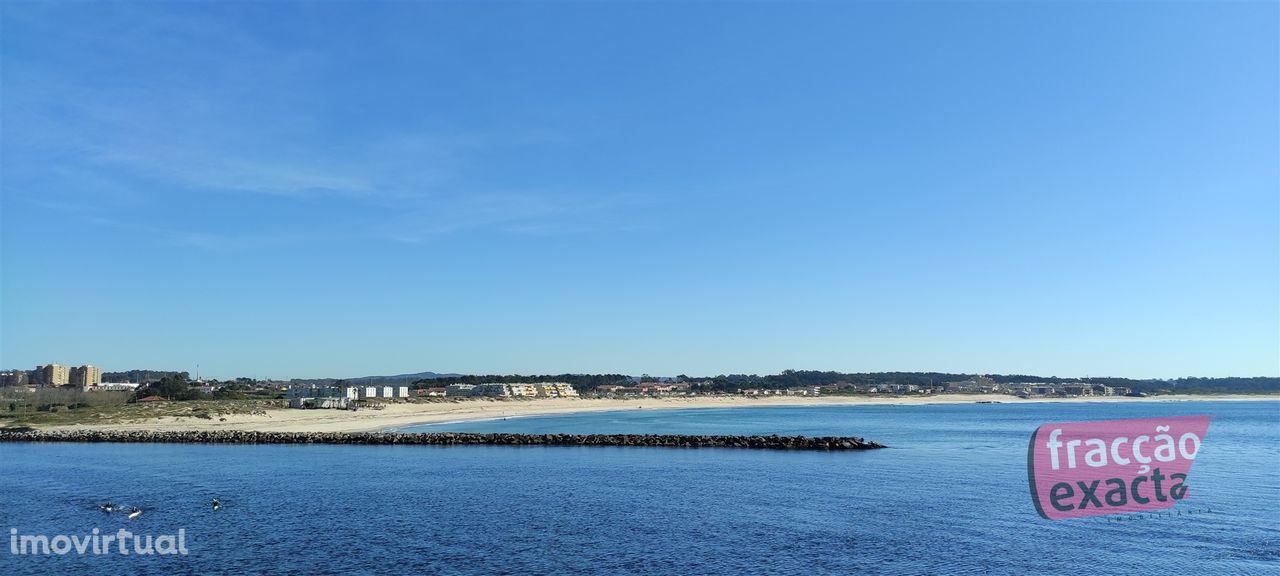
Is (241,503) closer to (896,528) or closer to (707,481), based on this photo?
(707,481)

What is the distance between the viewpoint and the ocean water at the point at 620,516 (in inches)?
1030

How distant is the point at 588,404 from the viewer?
164m

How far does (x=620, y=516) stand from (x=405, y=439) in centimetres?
4207

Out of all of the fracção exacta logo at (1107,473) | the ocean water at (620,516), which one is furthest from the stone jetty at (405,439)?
the fracção exacta logo at (1107,473)

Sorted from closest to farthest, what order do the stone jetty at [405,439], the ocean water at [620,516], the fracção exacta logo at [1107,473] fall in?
the ocean water at [620,516]
the fracção exacta logo at [1107,473]
the stone jetty at [405,439]

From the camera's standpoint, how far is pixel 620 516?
3403 cm

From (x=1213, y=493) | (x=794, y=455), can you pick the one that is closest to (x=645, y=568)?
(x=1213, y=493)

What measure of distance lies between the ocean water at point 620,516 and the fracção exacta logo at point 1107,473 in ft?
4.51

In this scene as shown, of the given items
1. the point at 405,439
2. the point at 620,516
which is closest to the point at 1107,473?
the point at 620,516

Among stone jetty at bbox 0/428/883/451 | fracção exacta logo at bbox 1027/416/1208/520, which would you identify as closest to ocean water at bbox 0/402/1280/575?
fracção exacta logo at bbox 1027/416/1208/520

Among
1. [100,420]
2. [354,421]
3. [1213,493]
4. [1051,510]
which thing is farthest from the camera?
[354,421]

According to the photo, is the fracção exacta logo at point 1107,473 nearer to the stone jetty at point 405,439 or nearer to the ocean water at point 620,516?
the ocean water at point 620,516

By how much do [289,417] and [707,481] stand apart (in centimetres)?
6493

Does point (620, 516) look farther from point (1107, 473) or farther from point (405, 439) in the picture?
point (405, 439)
